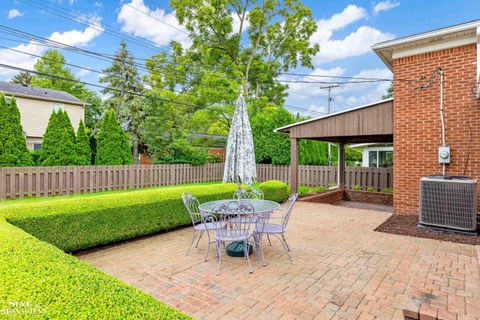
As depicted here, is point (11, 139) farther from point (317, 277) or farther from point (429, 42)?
point (429, 42)

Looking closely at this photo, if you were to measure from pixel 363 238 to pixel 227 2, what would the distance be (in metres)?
20.3

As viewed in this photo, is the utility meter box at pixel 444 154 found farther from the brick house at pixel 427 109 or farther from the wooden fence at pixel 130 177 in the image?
the wooden fence at pixel 130 177

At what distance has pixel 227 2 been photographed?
814 inches

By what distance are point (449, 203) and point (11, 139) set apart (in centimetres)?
1331

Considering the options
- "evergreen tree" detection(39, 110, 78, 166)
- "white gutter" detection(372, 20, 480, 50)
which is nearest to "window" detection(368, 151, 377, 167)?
"white gutter" detection(372, 20, 480, 50)

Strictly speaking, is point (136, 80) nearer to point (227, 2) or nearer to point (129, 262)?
point (227, 2)

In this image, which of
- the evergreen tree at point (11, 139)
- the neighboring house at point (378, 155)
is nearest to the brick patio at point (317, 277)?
the evergreen tree at point (11, 139)

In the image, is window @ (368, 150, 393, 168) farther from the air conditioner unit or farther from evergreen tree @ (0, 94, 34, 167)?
evergreen tree @ (0, 94, 34, 167)

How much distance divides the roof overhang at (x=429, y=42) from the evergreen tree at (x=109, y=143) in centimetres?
1112

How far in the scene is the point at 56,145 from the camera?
38.5ft

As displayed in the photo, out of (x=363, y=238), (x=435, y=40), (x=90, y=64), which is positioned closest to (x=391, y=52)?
(x=435, y=40)

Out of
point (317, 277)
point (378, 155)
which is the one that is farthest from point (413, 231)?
point (378, 155)

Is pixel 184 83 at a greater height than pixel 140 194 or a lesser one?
greater

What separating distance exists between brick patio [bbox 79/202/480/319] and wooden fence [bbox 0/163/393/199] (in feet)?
21.7
